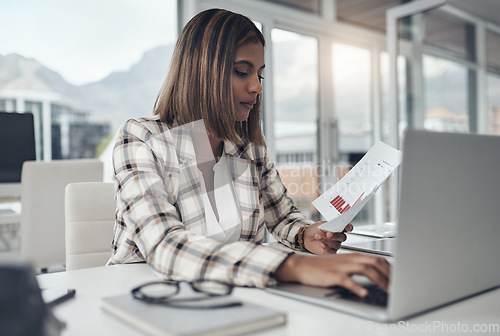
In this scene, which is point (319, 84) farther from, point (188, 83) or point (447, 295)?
point (447, 295)

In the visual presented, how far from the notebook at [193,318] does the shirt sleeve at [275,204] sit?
67cm

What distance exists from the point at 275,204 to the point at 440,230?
74 centimetres

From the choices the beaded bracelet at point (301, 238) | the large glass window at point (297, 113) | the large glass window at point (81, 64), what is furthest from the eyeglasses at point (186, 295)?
the large glass window at point (297, 113)

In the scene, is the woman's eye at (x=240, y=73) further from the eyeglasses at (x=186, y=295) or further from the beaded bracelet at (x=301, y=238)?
the eyeglasses at (x=186, y=295)

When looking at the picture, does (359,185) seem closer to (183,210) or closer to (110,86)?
(183,210)

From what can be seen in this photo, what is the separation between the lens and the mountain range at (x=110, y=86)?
3.21 metres

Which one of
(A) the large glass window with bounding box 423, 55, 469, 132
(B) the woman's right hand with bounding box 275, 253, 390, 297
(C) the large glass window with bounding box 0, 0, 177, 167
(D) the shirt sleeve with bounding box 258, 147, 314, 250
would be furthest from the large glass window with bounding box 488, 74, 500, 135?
(B) the woman's right hand with bounding box 275, 253, 390, 297

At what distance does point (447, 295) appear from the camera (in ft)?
1.90

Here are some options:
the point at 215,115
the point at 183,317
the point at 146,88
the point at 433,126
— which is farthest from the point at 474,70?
the point at 183,317

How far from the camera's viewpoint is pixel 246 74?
43.7 inches

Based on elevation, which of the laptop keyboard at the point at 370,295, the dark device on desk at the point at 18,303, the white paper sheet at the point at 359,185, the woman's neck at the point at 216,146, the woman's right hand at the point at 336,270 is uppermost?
the woman's neck at the point at 216,146

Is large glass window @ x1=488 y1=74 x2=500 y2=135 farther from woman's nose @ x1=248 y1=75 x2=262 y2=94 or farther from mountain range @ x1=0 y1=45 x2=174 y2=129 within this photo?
woman's nose @ x1=248 y1=75 x2=262 y2=94

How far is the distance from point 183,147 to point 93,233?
0.39m

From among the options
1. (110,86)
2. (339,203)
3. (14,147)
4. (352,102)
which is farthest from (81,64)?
(339,203)
